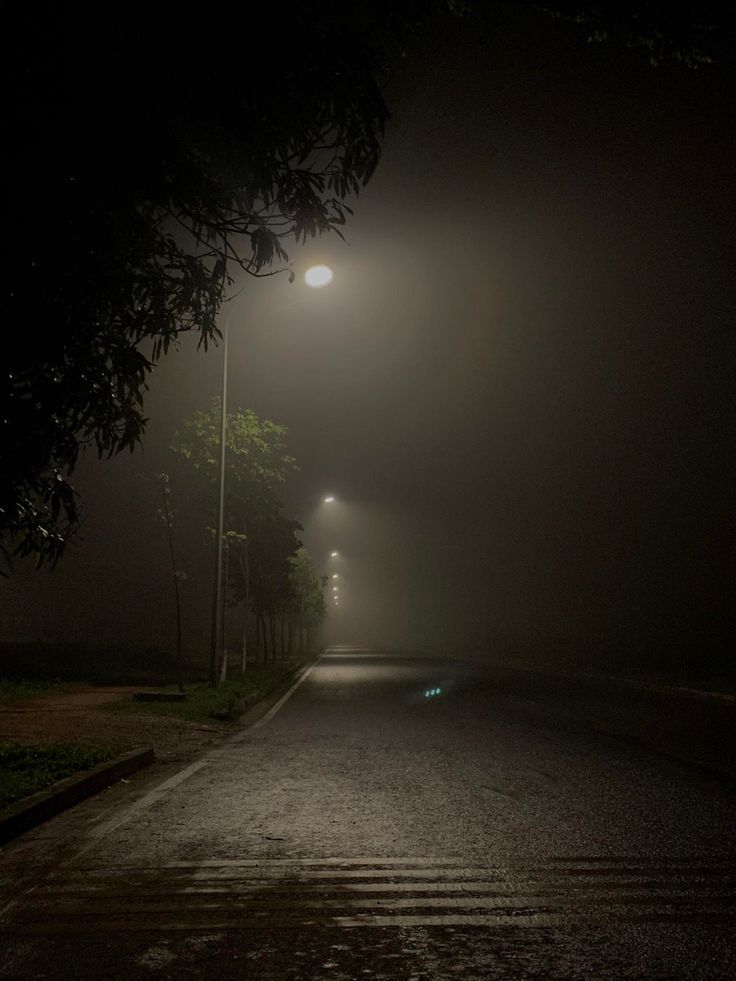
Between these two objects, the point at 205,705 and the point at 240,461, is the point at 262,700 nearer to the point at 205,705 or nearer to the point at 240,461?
the point at 205,705

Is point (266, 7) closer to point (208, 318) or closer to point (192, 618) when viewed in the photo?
point (208, 318)

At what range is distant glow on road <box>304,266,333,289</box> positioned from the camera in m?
12.0

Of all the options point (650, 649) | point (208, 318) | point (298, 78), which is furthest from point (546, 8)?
point (650, 649)

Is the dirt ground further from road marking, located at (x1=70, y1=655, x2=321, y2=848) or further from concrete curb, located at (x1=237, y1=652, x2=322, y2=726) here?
concrete curb, located at (x1=237, y1=652, x2=322, y2=726)

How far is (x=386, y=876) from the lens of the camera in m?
4.57

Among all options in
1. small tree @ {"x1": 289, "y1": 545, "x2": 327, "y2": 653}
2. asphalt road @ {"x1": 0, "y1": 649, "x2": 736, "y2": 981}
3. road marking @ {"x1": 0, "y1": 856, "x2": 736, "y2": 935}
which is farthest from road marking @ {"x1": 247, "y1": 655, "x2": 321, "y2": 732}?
small tree @ {"x1": 289, "y1": 545, "x2": 327, "y2": 653}

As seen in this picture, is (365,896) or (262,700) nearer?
(365,896)

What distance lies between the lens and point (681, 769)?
848 centimetres

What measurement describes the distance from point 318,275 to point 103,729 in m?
7.83

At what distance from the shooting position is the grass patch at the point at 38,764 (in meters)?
6.60

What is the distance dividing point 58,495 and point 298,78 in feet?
11.8

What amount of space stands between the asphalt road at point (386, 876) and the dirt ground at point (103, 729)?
89.5 inches

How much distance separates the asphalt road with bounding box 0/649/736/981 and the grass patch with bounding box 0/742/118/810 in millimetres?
526

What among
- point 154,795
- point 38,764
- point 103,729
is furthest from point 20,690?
point 154,795
